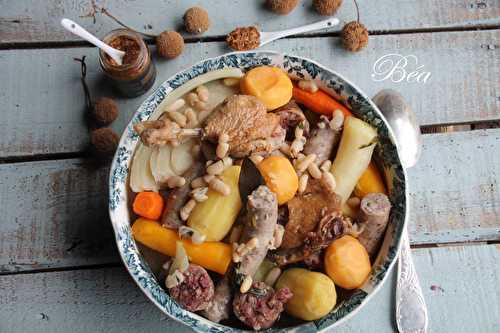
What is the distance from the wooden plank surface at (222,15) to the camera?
1.66 metres

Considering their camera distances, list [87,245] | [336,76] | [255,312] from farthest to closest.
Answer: [87,245]
[336,76]
[255,312]

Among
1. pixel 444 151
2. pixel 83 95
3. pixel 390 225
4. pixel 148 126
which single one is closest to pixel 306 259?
pixel 390 225

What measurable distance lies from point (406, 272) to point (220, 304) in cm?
55

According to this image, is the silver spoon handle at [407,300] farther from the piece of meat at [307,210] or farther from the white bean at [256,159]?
the white bean at [256,159]

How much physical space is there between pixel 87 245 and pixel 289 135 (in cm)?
65

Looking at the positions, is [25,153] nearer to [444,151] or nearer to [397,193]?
[397,193]

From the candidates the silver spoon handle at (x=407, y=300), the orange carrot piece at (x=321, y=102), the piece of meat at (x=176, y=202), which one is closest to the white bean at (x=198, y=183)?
the piece of meat at (x=176, y=202)

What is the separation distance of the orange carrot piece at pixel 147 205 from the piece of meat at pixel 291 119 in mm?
359

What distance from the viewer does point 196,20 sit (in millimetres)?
1620

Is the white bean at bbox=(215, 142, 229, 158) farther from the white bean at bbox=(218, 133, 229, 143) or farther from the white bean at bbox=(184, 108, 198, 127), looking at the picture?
the white bean at bbox=(184, 108, 198, 127)

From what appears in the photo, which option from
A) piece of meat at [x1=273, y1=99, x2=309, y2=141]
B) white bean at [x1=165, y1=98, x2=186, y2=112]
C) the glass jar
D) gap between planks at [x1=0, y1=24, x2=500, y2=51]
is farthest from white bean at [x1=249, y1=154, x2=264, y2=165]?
gap between planks at [x1=0, y1=24, x2=500, y2=51]

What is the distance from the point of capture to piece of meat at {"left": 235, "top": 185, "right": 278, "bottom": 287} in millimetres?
1198

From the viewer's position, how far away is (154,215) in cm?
133

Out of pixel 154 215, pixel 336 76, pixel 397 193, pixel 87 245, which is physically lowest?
pixel 87 245
